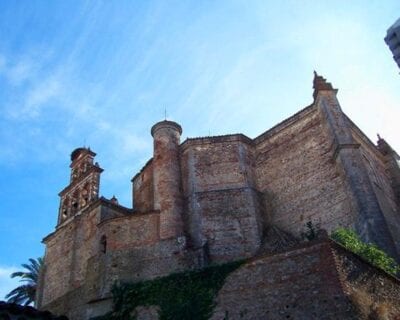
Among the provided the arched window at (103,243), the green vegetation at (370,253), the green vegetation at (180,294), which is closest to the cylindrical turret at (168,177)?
the arched window at (103,243)

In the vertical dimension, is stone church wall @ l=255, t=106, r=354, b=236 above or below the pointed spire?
below

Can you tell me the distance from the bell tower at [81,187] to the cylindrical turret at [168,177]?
16.0 ft

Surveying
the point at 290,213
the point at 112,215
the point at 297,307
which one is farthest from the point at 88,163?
the point at 297,307

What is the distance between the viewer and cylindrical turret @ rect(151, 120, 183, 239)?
957 inches

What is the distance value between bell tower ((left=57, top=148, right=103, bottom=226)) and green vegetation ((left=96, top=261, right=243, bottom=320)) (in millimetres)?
11476

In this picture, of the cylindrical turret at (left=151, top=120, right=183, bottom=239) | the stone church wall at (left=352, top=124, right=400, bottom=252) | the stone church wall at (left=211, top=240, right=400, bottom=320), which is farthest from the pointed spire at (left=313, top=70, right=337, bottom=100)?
the stone church wall at (left=211, top=240, right=400, bottom=320)

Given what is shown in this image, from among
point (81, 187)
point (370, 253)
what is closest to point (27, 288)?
point (81, 187)

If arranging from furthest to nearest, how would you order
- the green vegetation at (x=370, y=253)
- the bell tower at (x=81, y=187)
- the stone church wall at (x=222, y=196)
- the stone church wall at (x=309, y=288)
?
the bell tower at (x=81, y=187) → the stone church wall at (x=222, y=196) → the green vegetation at (x=370, y=253) → the stone church wall at (x=309, y=288)

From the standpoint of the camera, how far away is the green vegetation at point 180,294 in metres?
15.8

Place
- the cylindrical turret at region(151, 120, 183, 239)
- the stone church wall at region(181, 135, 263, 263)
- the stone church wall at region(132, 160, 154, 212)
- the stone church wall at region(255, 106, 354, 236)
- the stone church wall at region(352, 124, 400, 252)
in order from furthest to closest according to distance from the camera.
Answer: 1. the stone church wall at region(132, 160, 154, 212)
2. the cylindrical turret at region(151, 120, 183, 239)
3. the stone church wall at region(181, 135, 263, 263)
4. the stone church wall at region(255, 106, 354, 236)
5. the stone church wall at region(352, 124, 400, 252)

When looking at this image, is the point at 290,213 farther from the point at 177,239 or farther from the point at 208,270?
the point at 208,270

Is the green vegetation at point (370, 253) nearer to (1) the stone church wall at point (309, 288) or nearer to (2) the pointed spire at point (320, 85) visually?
(1) the stone church wall at point (309, 288)

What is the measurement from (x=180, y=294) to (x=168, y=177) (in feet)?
33.1

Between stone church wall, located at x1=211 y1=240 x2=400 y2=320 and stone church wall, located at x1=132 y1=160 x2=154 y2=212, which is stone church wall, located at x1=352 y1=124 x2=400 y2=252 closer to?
stone church wall, located at x1=211 y1=240 x2=400 y2=320
